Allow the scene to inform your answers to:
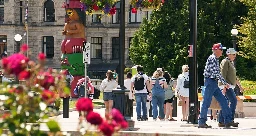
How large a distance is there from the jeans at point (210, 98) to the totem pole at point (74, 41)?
21544mm

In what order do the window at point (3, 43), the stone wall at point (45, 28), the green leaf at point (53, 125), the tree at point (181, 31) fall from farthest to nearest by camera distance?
the window at point (3, 43) → the stone wall at point (45, 28) → the tree at point (181, 31) → the green leaf at point (53, 125)

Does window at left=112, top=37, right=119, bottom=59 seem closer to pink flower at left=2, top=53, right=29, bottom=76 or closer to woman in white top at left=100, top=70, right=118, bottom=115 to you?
woman in white top at left=100, top=70, right=118, bottom=115

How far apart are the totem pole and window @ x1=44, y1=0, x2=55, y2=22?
131 ft

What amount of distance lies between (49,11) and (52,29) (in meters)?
1.82

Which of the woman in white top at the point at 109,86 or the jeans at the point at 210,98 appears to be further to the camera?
the woman in white top at the point at 109,86

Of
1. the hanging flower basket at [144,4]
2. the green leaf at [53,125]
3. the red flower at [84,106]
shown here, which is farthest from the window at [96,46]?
the red flower at [84,106]

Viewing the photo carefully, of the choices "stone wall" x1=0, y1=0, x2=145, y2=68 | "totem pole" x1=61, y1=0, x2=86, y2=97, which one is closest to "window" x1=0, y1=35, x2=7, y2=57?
"stone wall" x1=0, y1=0, x2=145, y2=68

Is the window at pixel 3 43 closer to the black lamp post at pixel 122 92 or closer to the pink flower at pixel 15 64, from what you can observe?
the black lamp post at pixel 122 92

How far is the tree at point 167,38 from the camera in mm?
57562

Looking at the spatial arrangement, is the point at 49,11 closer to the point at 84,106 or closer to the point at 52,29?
the point at 52,29

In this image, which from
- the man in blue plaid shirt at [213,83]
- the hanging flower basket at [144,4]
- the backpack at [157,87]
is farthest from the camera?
the backpack at [157,87]

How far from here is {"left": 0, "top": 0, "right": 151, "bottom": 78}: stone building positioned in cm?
7669

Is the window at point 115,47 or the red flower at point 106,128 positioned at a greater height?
the window at point 115,47

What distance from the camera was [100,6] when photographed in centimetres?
2044
